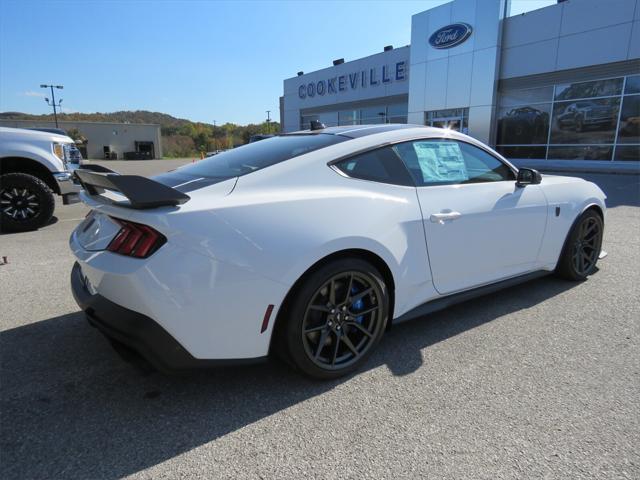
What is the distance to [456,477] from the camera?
1.76 metres

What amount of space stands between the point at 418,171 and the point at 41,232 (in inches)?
241

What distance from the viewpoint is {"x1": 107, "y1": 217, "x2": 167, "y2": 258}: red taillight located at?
76.1 inches

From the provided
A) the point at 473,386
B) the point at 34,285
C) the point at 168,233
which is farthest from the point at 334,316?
the point at 34,285

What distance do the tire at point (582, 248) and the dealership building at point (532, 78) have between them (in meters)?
14.5

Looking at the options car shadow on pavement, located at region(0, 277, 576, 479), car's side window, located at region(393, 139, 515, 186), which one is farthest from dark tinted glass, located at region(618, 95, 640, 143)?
car shadow on pavement, located at region(0, 277, 576, 479)

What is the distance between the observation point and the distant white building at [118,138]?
186ft

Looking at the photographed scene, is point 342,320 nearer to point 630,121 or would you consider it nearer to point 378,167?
point 378,167

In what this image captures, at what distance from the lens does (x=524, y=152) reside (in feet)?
62.1

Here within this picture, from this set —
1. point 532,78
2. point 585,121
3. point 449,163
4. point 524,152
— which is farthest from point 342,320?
point 532,78

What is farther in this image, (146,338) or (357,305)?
(357,305)

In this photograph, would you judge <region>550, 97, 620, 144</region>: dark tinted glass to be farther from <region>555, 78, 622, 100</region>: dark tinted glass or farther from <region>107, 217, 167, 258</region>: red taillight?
<region>107, 217, 167, 258</region>: red taillight

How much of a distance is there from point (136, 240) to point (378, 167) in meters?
1.50

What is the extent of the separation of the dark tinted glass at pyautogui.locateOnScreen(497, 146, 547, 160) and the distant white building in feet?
167

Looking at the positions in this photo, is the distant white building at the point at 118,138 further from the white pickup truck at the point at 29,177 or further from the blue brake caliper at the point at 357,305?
the blue brake caliper at the point at 357,305
